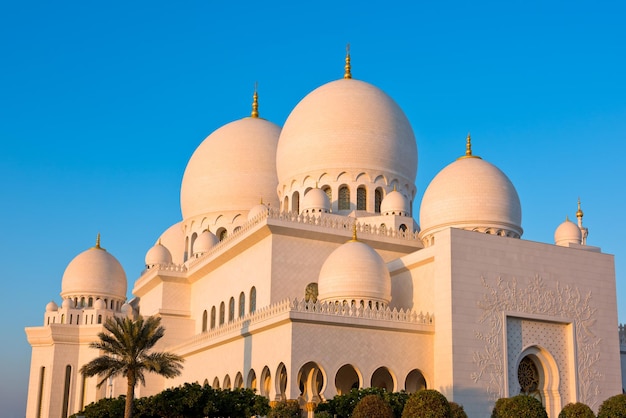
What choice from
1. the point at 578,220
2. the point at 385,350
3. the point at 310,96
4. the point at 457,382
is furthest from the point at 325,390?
the point at 578,220

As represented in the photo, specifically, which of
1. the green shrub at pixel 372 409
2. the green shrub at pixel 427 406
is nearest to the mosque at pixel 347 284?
the green shrub at pixel 372 409

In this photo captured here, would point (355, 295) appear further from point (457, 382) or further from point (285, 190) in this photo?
point (285, 190)

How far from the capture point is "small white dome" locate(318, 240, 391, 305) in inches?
939

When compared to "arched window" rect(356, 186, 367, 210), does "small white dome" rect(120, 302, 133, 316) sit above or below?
below

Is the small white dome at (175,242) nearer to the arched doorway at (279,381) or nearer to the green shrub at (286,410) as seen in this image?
the arched doorway at (279,381)

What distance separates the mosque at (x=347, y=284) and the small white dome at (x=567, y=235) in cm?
5

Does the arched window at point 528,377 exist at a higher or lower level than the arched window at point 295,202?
lower

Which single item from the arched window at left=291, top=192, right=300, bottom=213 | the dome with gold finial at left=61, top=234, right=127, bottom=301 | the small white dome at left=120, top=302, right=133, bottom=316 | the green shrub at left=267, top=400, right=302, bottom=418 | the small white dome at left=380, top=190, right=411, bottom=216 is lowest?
the green shrub at left=267, top=400, right=302, bottom=418

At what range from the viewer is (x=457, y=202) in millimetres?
27469

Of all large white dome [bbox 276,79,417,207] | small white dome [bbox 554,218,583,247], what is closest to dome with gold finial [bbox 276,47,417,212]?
large white dome [bbox 276,79,417,207]

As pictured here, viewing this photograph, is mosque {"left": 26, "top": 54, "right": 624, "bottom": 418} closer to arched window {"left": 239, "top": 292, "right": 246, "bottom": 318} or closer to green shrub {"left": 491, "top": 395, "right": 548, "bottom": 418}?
arched window {"left": 239, "top": 292, "right": 246, "bottom": 318}

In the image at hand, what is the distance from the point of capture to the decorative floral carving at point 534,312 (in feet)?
74.8

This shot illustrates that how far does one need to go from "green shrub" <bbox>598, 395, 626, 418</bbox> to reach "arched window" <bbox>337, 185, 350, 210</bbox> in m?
13.6

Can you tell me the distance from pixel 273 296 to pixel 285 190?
7.15 meters
